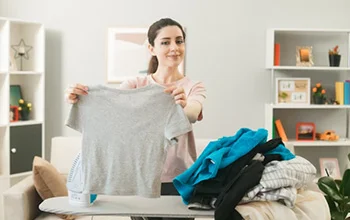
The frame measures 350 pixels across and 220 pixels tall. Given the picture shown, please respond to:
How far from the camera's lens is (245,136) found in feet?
6.81

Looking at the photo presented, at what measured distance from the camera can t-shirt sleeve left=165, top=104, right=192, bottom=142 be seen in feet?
6.41

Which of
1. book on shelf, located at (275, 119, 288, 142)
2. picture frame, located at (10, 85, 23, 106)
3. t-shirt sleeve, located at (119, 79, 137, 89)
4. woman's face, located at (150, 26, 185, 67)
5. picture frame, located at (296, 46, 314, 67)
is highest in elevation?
picture frame, located at (296, 46, 314, 67)

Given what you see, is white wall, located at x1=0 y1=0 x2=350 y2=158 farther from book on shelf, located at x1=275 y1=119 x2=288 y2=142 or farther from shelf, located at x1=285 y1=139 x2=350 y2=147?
shelf, located at x1=285 y1=139 x2=350 y2=147

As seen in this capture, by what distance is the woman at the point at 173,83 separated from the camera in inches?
85.8

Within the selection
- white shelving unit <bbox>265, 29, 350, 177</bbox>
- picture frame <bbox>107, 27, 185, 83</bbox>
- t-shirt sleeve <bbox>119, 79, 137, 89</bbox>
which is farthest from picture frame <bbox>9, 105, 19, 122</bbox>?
t-shirt sleeve <bbox>119, 79, 137, 89</bbox>

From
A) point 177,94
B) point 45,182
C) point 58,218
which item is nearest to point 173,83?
point 177,94

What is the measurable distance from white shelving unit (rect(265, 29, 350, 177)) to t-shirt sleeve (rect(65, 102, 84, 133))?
9.87 ft

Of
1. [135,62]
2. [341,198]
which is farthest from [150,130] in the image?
[135,62]

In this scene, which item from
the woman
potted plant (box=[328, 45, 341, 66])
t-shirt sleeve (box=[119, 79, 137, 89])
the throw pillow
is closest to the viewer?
the woman

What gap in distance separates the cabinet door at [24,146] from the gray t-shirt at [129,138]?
2687mm

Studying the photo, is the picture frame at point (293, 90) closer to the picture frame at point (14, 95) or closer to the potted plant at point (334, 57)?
the potted plant at point (334, 57)

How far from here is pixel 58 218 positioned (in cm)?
345

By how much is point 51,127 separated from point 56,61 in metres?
0.55

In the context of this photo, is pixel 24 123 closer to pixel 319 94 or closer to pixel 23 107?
pixel 23 107
